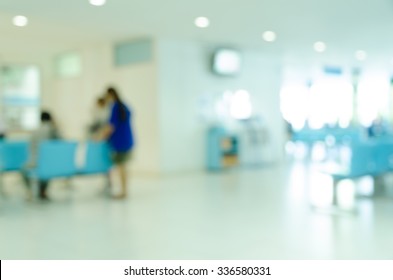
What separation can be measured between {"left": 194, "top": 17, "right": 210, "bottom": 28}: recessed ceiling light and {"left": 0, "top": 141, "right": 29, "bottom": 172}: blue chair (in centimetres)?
335

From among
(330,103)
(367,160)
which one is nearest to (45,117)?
(367,160)

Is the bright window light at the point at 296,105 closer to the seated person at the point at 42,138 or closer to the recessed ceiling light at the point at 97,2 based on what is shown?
the recessed ceiling light at the point at 97,2

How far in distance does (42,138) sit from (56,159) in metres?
0.43

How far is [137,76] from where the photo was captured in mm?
8695

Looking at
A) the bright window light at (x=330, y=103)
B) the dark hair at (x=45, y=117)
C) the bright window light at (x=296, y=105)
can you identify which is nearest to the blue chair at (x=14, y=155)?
the dark hair at (x=45, y=117)

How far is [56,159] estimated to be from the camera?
547cm

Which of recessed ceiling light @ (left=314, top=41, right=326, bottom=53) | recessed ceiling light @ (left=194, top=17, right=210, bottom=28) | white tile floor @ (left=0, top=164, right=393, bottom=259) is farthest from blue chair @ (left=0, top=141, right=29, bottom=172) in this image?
recessed ceiling light @ (left=314, top=41, right=326, bottom=53)

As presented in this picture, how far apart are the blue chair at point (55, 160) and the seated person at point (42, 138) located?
171mm

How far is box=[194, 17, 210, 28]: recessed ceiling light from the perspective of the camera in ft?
22.5

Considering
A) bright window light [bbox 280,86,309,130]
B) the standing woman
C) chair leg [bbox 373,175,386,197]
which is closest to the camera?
the standing woman

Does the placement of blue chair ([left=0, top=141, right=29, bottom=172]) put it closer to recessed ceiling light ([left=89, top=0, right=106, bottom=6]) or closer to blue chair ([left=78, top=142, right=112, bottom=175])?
blue chair ([left=78, top=142, right=112, bottom=175])

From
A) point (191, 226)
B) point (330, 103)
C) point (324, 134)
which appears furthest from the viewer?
point (330, 103)

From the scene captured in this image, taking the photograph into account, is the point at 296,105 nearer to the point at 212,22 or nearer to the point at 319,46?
the point at 319,46

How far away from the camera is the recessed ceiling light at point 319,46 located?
361 inches
